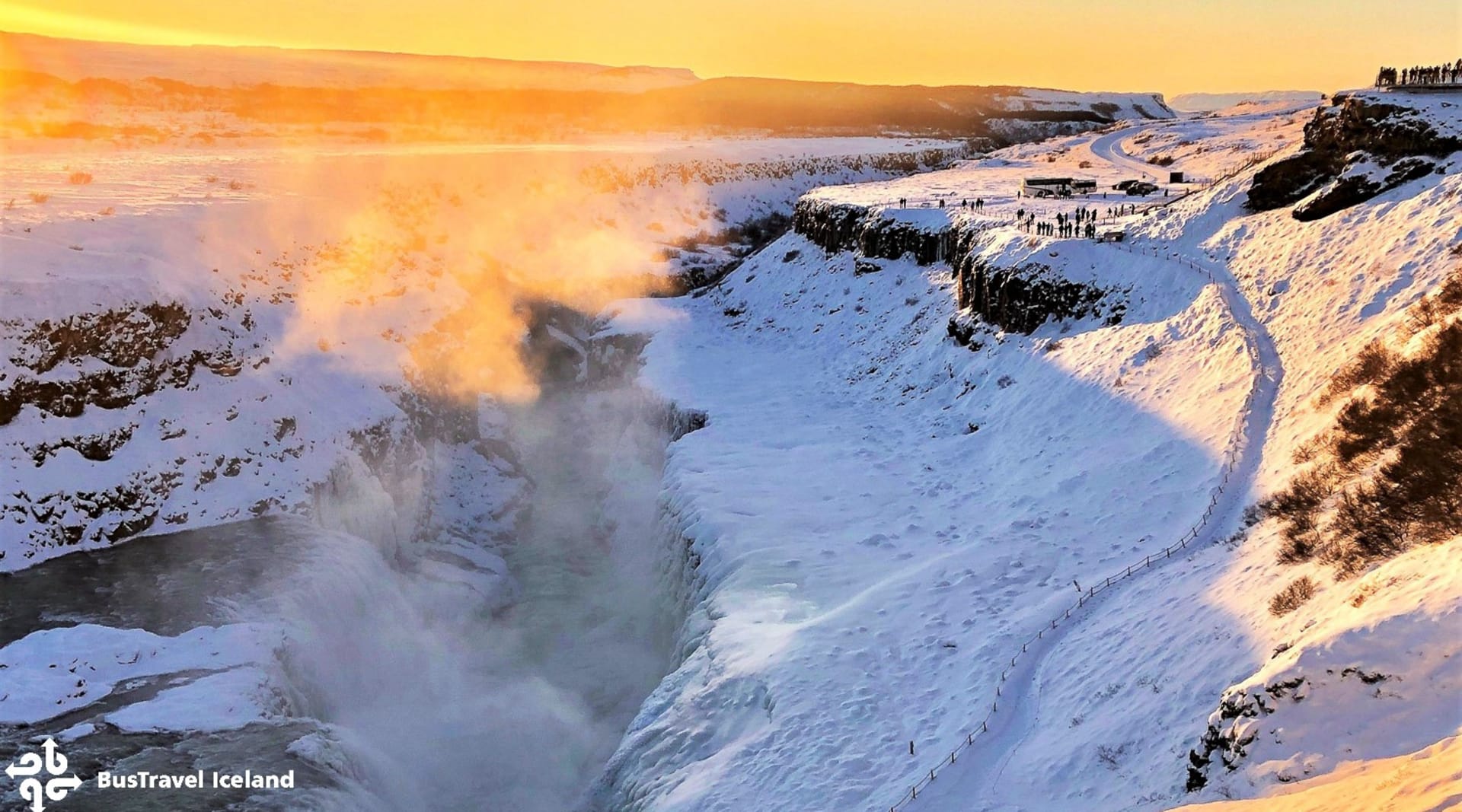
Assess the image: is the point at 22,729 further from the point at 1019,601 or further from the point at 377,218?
the point at 377,218

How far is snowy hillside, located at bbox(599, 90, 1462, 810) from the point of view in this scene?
457 inches

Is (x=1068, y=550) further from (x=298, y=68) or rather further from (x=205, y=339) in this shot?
(x=298, y=68)

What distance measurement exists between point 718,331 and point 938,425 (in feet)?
69.9

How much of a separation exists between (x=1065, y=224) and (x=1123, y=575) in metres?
21.1

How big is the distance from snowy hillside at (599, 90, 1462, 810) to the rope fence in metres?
0.07

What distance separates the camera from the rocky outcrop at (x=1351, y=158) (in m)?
26.4

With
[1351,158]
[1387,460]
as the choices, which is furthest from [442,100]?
[1387,460]

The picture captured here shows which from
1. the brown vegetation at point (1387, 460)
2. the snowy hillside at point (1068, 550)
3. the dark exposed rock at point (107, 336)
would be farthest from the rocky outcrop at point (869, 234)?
the dark exposed rock at point (107, 336)

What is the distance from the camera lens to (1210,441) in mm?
21000

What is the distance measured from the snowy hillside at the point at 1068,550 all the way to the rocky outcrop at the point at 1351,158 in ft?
1.31

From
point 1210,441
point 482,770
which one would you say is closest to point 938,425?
point 1210,441

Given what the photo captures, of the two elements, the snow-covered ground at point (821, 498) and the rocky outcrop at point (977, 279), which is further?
the rocky outcrop at point (977, 279)

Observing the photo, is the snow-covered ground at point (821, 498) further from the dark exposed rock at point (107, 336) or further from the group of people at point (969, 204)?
the group of people at point (969, 204)

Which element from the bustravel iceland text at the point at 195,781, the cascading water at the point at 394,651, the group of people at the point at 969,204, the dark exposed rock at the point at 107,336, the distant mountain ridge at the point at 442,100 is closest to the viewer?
the bustravel iceland text at the point at 195,781
